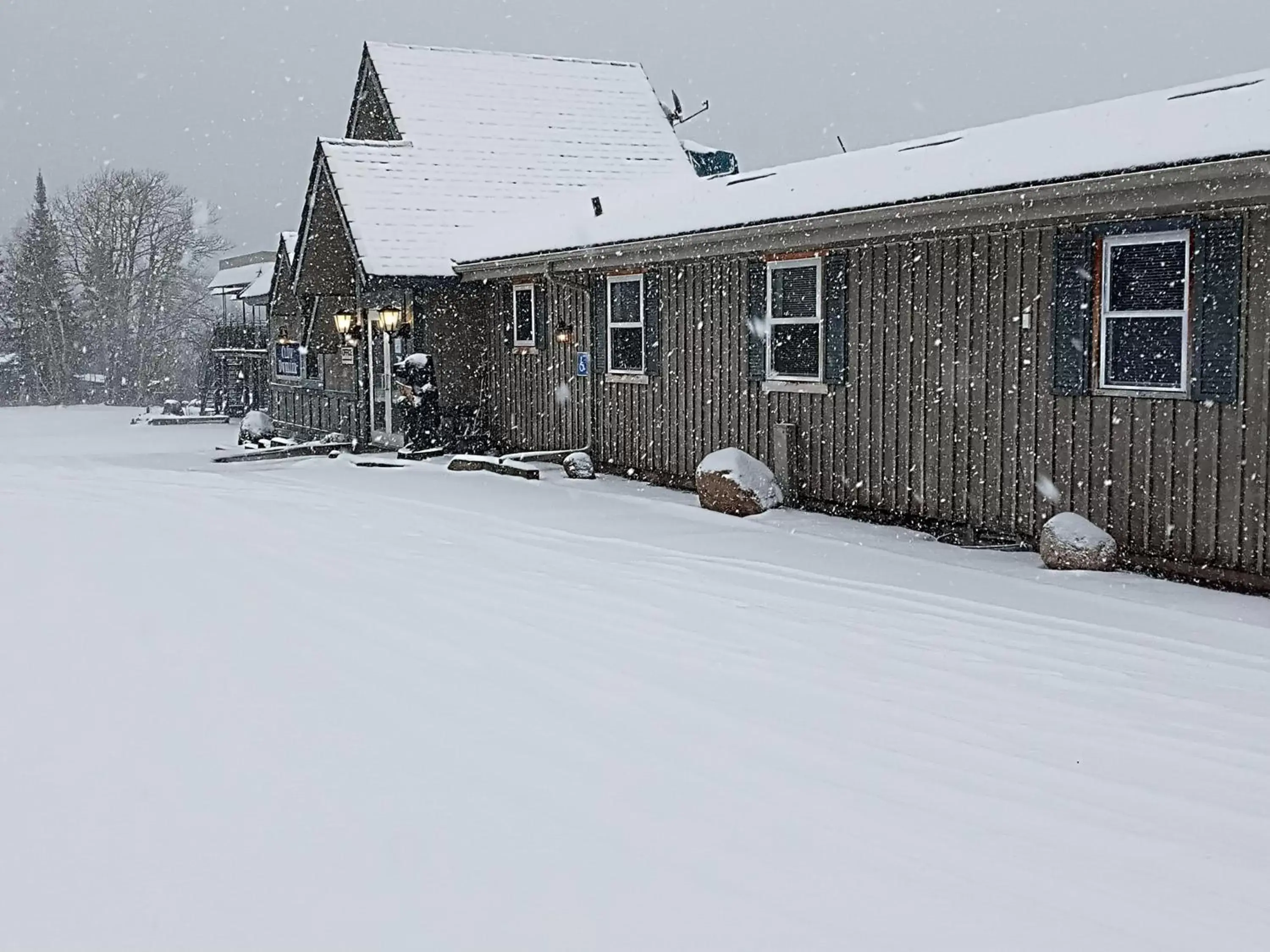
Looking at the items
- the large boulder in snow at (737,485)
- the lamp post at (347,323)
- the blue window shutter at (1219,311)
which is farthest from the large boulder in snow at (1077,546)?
the lamp post at (347,323)

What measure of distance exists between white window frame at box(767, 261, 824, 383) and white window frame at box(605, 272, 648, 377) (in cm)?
240

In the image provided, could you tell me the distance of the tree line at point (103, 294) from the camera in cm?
5378

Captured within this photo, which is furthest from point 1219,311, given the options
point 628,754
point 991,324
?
point 628,754

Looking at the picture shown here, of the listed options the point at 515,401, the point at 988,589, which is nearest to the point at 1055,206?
the point at 988,589

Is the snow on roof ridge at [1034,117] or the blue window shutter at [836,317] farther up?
the snow on roof ridge at [1034,117]

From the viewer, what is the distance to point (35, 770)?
16.6 ft

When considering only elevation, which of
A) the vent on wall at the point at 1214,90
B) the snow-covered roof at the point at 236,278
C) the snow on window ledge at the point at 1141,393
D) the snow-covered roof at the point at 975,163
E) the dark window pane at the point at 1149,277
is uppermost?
the snow-covered roof at the point at 236,278

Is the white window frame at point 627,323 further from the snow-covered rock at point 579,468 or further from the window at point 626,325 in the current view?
the snow-covered rock at point 579,468

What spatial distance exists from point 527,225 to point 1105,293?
10.9m

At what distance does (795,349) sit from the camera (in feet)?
43.8

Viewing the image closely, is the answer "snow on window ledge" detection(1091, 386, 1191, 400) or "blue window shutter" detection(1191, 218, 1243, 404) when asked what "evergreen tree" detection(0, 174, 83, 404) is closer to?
"snow on window ledge" detection(1091, 386, 1191, 400)

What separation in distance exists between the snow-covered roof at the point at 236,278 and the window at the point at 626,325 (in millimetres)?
29779

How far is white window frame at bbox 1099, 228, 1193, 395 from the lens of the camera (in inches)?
344

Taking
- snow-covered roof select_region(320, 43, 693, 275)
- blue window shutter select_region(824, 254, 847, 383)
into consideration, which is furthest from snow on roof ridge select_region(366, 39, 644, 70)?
blue window shutter select_region(824, 254, 847, 383)
